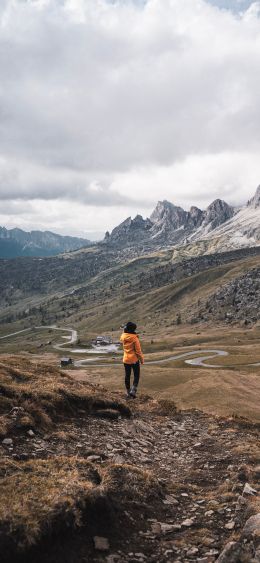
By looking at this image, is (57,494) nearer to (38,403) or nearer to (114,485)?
(114,485)

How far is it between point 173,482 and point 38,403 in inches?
318

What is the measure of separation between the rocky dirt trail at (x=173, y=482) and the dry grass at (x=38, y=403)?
754 mm

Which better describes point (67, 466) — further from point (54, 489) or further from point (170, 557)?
point (170, 557)

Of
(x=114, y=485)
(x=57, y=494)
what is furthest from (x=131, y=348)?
(x=57, y=494)

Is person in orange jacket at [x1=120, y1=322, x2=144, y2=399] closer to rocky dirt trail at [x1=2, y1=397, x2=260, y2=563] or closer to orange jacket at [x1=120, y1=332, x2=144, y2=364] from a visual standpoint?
orange jacket at [x1=120, y1=332, x2=144, y2=364]

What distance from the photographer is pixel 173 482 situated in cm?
1512

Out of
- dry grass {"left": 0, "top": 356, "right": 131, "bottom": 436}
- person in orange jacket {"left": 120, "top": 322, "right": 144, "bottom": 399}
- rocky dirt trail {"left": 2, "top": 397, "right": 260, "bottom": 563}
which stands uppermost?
person in orange jacket {"left": 120, "top": 322, "right": 144, "bottom": 399}

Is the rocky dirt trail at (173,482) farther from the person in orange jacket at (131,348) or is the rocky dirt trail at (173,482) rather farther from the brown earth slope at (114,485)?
the person in orange jacket at (131,348)

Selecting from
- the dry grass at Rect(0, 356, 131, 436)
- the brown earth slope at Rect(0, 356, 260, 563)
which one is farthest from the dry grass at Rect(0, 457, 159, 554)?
the dry grass at Rect(0, 356, 131, 436)

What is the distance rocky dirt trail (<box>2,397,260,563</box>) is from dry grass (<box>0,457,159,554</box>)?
44cm

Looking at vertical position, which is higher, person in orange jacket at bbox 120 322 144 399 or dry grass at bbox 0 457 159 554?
person in orange jacket at bbox 120 322 144 399

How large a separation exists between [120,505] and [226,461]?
24.8 feet

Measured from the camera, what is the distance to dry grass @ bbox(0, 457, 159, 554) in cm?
969

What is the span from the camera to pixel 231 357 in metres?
162
